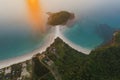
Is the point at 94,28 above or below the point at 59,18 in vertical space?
below

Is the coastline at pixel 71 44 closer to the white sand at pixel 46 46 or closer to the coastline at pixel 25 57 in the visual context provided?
the white sand at pixel 46 46

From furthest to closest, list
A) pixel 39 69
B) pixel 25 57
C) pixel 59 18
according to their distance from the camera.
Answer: pixel 59 18, pixel 25 57, pixel 39 69

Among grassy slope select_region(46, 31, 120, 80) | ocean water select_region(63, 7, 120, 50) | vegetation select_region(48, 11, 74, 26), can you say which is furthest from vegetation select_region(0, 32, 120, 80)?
vegetation select_region(48, 11, 74, 26)

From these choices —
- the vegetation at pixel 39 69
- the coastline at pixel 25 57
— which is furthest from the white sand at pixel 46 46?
the vegetation at pixel 39 69

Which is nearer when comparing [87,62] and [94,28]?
[87,62]

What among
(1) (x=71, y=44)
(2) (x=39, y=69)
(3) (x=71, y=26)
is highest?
(3) (x=71, y=26)

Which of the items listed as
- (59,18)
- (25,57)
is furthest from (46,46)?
(59,18)

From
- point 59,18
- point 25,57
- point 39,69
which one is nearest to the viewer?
point 39,69

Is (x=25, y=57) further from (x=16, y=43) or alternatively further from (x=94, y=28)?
(x=94, y=28)

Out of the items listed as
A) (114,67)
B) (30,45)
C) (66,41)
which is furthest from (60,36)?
(114,67)

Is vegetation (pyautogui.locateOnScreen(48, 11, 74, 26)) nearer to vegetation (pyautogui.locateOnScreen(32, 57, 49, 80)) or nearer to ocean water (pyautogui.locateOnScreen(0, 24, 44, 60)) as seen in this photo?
ocean water (pyautogui.locateOnScreen(0, 24, 44, 60))
